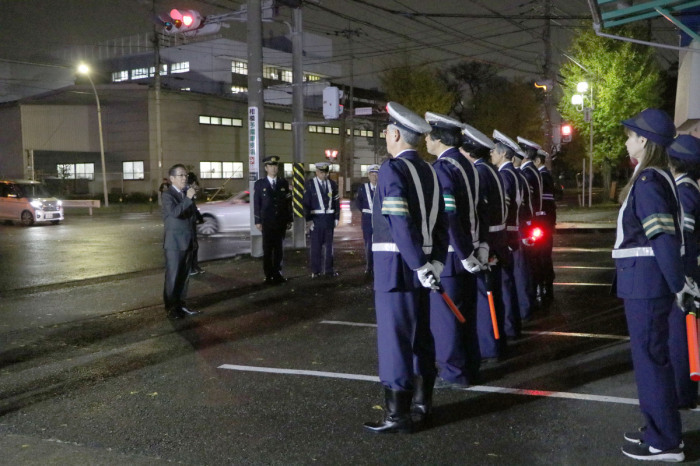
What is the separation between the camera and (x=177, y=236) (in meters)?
8.64

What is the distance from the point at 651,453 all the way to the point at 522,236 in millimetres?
3920

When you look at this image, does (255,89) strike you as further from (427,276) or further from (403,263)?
(427,276)

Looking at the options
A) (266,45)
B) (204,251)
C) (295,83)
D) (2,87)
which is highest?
(266,45)

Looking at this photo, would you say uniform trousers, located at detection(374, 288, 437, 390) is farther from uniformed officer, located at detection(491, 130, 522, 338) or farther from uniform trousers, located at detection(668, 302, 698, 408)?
uniformed officer, located at detection(491, 130, 522, 338)

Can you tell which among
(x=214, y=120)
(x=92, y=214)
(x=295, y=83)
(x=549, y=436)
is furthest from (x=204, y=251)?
(x=214, y=120)

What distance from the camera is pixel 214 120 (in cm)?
4578

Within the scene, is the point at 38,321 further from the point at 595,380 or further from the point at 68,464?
the point at 595,380

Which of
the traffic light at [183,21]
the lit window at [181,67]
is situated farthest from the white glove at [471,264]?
the lit window at [181,67]

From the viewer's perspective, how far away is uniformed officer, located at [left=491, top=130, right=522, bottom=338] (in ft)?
23.1

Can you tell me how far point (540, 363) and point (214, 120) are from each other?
138ft

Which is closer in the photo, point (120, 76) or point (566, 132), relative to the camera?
point (566, 132)

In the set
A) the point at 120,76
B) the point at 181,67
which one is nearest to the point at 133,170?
the point at 181,67

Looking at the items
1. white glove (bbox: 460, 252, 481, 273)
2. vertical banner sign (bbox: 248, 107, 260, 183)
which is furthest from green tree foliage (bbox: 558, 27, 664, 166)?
white glove (bbox: 460, 252, 481, 273)

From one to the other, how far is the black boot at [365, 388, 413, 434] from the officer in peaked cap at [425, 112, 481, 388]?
1.00 meters
